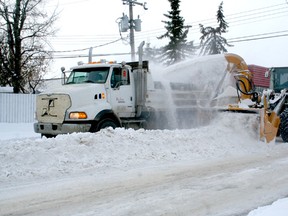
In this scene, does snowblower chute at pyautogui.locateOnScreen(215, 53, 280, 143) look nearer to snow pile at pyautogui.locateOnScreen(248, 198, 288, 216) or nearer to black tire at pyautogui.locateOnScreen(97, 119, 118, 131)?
black tire at pyautogui.locateOnScreen(97, 119, 118, 131)

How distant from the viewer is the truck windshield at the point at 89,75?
985 cm

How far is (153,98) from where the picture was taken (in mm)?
10797

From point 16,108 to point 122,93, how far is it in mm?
12940

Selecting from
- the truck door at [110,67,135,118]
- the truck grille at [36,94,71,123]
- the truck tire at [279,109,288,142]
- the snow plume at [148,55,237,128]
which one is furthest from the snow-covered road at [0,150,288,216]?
the snow plume at [148,55,237,128]

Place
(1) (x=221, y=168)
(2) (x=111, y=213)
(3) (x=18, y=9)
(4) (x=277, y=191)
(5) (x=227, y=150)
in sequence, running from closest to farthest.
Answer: (2) (x=111, y=213), (4) (x=277, y=191), (1) (x=221, y=168), (5) (x=227, y=150), (3) (x=18, y=9)

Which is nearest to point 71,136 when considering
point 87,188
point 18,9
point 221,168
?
point 87,188

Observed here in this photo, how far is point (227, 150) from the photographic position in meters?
8.96

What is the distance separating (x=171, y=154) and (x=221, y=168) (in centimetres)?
146

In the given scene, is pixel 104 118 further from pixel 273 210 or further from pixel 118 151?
pixel 273 210

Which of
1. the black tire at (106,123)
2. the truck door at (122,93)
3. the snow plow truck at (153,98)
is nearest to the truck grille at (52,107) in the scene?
the snow plow truck at (153,98)

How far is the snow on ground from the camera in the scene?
19.7ft

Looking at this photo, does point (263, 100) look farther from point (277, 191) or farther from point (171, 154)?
point (277, 191)

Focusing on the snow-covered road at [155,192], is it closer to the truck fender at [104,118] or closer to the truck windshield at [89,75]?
the truck fender at [104,118]

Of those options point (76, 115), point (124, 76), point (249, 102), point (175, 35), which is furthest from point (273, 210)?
point (175, 35)
